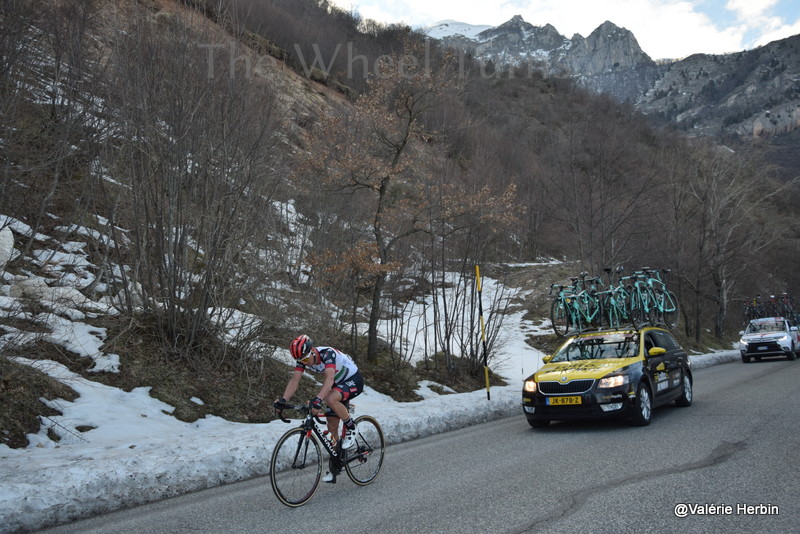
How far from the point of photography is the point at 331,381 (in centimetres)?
617

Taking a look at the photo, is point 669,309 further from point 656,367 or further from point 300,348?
point 300,348

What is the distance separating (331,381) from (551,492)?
8.37 feet

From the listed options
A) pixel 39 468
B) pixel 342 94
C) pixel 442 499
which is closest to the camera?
pixel 442 499

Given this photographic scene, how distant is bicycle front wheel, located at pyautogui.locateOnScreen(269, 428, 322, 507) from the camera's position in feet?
18.8

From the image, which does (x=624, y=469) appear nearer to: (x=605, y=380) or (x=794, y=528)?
(x=794, y=528)

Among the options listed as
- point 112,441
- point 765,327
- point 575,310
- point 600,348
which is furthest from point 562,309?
point 765,327

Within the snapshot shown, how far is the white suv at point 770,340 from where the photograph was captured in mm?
24250

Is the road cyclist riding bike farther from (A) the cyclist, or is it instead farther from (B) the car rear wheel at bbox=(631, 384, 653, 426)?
(B) the car rear wheel at bbox=(631, 384, 653, 426)

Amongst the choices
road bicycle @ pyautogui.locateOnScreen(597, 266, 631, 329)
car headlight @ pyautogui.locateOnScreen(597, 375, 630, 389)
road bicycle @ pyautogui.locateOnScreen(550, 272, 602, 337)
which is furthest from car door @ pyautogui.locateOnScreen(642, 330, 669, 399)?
road bicycle @ pyautogui.locateOnScreen(597, 266, 631, 329)

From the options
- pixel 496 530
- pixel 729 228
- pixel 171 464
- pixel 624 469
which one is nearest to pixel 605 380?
pixel 624 469

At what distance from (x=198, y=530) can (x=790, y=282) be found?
240ft

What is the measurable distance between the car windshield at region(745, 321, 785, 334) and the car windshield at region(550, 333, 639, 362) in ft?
62.7

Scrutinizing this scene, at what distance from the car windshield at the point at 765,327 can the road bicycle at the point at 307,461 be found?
82.4 ft

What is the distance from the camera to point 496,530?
185 inches
